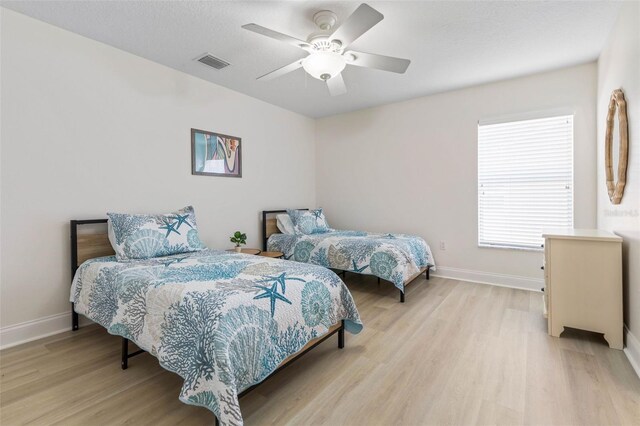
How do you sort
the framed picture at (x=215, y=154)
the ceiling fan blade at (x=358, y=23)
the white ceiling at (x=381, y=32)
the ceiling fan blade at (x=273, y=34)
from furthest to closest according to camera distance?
1. the framed picture at (x=215, y=154)
2. the white ceiling at (x=381, y=32)
3. the ceiling fan blade at (x=273, y=34)
4. the ceiling fan blade at (x=358, y=23)

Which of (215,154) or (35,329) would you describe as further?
(215,154)

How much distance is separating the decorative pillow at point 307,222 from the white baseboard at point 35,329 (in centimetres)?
241

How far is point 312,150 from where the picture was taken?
204 inches

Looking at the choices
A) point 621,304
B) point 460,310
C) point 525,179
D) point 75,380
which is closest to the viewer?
point 75,380

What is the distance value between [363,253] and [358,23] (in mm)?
2203

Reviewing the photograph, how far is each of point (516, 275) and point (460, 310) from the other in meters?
1.20

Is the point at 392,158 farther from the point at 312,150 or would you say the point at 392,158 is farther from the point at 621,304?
the point at 621,304

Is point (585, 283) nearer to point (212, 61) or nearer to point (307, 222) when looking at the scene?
point (307, 222)

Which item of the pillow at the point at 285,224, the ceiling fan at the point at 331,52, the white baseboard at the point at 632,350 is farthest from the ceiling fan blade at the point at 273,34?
the white baseboard at the point at 632,350

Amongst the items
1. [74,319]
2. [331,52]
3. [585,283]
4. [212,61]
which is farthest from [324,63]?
[74,319]

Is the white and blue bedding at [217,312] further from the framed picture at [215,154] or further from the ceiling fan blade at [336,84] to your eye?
the ceiling fan blade at [336,84]

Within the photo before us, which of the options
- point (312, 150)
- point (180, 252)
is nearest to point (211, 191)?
point (180, 252)

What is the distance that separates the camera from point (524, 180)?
3.49m

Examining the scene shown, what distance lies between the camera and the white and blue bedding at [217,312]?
1.33 meters
